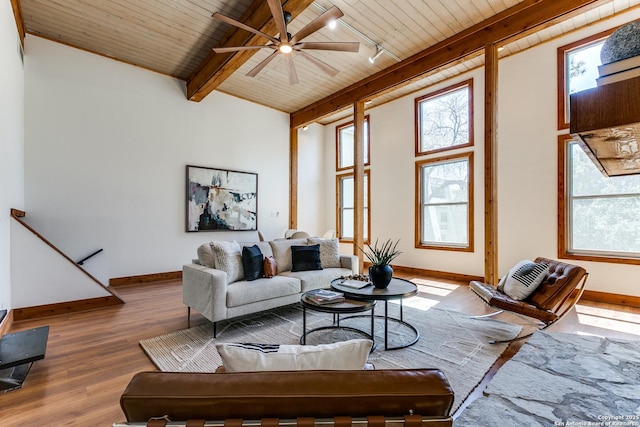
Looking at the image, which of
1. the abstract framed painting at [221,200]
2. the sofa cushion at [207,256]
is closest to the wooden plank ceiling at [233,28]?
the abstract framed painting at [221,200]

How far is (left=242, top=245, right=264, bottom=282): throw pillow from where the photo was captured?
3.39m

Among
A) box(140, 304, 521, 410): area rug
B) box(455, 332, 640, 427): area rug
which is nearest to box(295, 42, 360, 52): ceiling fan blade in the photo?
box(140, 304, 521, 410): area rug

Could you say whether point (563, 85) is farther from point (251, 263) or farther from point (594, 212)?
point (251, 263)

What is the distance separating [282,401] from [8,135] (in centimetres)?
422

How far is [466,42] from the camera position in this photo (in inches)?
167

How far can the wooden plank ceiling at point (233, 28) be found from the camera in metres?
3.72

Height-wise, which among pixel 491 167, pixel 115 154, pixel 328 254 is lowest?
pixel 328 254

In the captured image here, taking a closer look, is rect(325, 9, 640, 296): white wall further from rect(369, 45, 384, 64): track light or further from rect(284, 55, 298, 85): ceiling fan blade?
rect(284, 55, 298, 85): ceiling fan blade

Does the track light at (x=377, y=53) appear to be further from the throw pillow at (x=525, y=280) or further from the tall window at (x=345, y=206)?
the throw pillow at (x=525, y=280)

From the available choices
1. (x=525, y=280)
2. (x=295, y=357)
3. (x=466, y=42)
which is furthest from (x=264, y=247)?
(x=466, y=42)

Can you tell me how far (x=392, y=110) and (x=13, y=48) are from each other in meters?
5.99

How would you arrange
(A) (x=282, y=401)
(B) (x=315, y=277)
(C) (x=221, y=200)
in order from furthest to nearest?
(C) (x=221, y=200) → (B) (x=315, y=277) → (A) (x=282, y=401)

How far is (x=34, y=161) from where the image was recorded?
4195mm

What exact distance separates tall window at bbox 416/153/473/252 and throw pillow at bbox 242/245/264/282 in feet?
12.3
